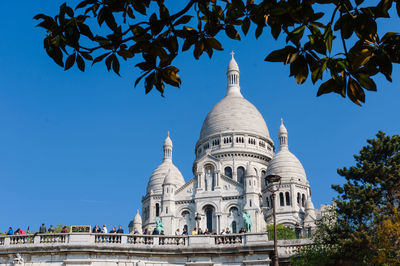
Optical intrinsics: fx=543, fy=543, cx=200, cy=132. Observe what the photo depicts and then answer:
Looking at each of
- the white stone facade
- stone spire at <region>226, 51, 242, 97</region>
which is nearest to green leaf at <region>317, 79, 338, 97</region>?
the white stone facade

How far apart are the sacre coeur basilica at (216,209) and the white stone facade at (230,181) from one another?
0.14 meters

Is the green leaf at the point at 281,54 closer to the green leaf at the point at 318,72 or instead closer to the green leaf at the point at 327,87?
the green leaf at the point at 318,72

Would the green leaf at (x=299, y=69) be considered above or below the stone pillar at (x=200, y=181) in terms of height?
below

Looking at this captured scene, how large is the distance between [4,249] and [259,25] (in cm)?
2091

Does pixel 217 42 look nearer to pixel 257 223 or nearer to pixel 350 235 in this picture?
pixel 350 235

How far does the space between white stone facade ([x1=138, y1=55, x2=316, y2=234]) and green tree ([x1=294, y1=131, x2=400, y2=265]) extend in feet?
101

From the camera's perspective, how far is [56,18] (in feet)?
19.3

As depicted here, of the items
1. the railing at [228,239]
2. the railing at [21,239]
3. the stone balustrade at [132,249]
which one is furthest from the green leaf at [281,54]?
the railing at [21,239]

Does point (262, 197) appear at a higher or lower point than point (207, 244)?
higher

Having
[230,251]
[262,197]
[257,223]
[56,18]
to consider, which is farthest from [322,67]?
[262,197]

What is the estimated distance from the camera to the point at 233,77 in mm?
107938

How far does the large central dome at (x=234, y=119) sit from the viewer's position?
306 feet

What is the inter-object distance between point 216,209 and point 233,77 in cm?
4092

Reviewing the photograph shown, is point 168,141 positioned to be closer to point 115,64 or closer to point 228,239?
point 228,239
